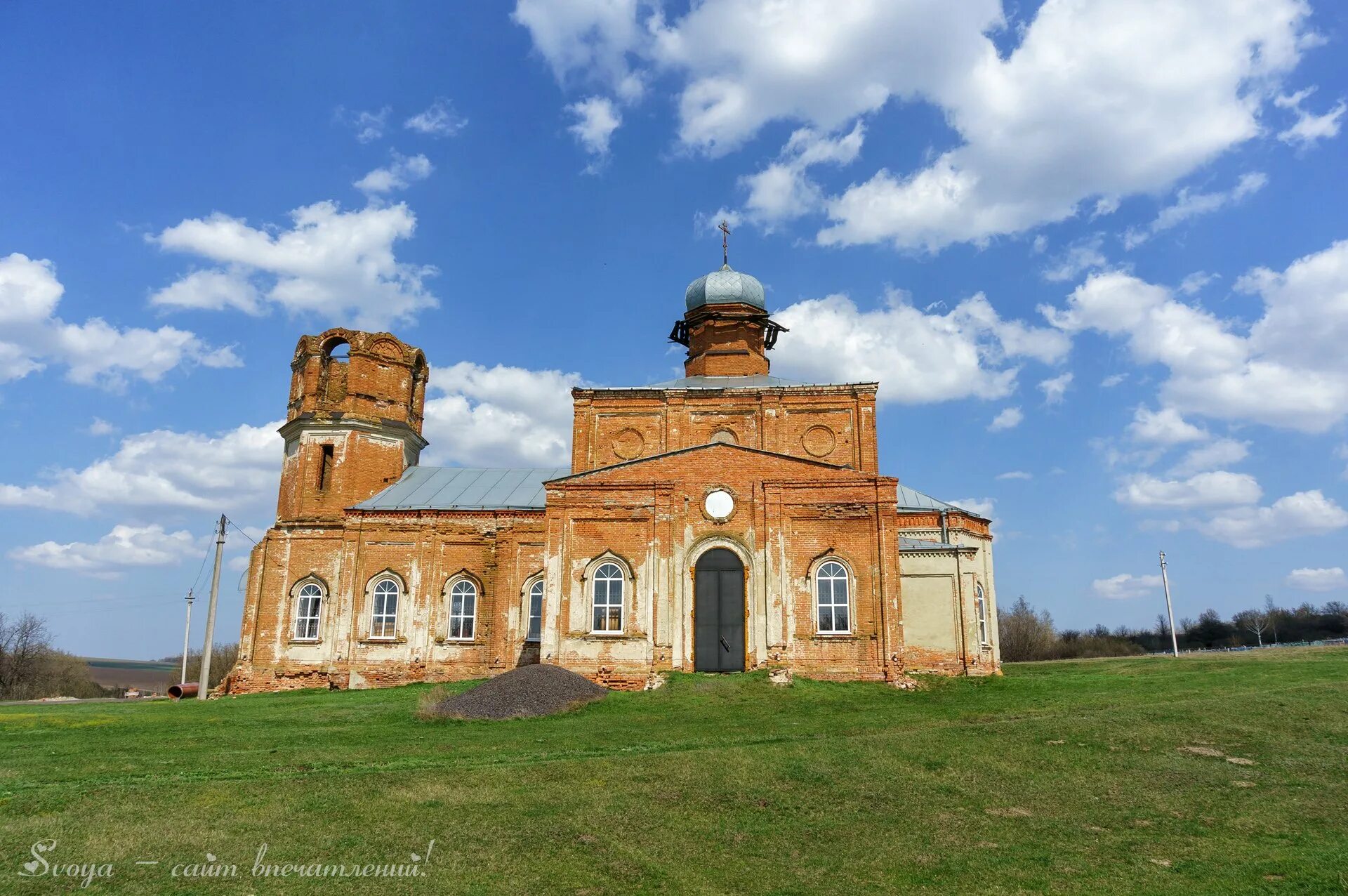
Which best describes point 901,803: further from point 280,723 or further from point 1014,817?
point 280,723

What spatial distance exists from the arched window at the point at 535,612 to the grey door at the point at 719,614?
6733mm

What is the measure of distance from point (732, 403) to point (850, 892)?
21650 mm

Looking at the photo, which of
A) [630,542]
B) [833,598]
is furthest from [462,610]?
Result: [833,598]

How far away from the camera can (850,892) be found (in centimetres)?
741

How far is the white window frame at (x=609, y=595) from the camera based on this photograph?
2252 centimetres

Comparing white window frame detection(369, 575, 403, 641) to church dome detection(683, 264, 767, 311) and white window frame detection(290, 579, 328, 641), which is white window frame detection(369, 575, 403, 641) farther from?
church dome detection(683, 264, 767, 311)

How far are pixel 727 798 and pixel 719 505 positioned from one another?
12.7 meters

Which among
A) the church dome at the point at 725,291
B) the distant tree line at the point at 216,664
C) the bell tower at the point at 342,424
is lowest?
the distant tree line at the point at 216,664

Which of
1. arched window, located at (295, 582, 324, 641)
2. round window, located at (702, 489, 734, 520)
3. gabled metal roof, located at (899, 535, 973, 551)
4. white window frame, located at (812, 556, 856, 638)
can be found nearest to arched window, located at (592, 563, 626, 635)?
round window, located at (702, 489, 734, 520)

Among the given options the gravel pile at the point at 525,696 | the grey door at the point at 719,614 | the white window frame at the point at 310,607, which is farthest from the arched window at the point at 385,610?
the grey door at the point at 719,614

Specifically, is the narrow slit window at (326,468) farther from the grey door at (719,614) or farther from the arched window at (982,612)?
the arched window at (982,612)

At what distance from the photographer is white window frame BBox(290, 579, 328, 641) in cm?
2809

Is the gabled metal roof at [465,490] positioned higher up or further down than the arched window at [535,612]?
higher up

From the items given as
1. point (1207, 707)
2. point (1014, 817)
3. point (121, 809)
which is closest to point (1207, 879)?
point (1014, 817)
